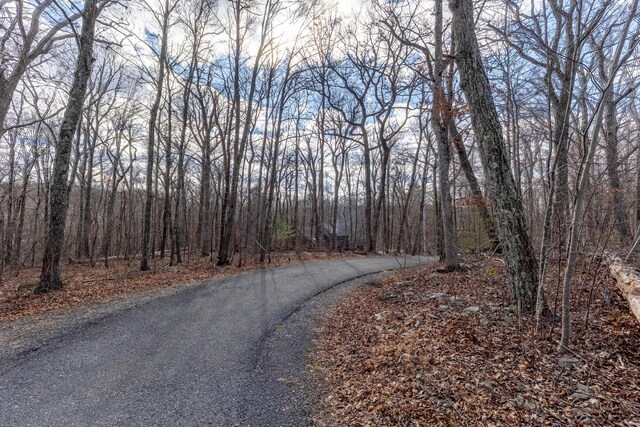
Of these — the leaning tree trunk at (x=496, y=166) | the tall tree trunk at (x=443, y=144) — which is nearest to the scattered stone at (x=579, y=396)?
the leaning tree trunk at (x=496, y=166)

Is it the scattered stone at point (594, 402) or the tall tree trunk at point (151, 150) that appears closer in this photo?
the scattered stone at point (594, 402)

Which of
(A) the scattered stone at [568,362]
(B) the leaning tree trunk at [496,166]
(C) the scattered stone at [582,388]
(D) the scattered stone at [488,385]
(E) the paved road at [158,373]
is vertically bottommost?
(E) the paved road at [158,373]

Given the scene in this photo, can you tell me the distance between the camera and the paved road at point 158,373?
2766mm

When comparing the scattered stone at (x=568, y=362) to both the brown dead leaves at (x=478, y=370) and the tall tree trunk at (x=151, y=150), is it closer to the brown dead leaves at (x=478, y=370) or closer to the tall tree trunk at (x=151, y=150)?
the brown dead leaves at (x=478, y=370)

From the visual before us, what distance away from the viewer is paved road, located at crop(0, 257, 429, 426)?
2.77 metres

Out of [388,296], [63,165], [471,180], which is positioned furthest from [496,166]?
[63,165]

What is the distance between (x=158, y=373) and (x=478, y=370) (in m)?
3.52

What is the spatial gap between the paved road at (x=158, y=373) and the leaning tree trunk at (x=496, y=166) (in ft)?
10.7

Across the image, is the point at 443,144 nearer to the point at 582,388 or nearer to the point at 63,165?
the point at 582,388

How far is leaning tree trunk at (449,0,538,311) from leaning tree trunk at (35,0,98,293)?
828cm

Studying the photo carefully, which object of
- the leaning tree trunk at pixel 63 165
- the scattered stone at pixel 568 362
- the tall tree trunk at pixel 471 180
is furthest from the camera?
the tall tree trunk at pixel 471 180

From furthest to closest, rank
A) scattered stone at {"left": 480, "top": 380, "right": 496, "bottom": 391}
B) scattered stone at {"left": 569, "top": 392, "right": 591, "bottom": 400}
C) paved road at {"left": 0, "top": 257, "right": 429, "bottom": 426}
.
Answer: scattered stone at {"left": 480, "top": 380, "right": 496, "bottom": 391}, paved road at {"left": 0, "top": 257, "right": 429, "bottom": 426}, scattered stone at {"left": 569, "top": 392, "right": 591, "bottom": 400}

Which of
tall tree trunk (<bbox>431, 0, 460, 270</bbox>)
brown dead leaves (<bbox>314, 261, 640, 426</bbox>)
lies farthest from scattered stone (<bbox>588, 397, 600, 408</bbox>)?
tall tree trunk (<bbox>431, 0, 460, 270</bbox>)

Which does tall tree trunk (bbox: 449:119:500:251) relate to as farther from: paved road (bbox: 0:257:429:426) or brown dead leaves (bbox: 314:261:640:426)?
paved road (bbox: 0:257:429:426)
